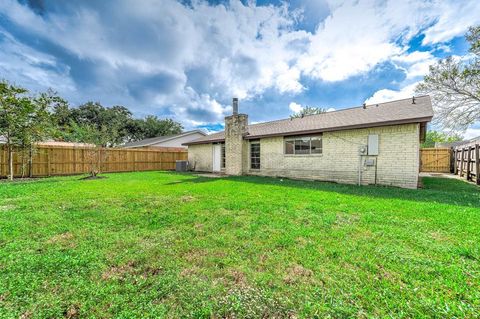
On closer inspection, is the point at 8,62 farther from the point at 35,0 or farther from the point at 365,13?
the point at 365,13

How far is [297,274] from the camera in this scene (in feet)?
7.79

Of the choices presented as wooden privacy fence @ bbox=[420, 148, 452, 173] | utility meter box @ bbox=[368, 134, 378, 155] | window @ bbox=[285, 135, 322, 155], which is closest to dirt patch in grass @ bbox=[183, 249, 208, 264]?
utility meter box @ bbox=[368, 134, 378, 155]

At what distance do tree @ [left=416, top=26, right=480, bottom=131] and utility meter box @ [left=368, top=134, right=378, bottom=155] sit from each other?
785cm

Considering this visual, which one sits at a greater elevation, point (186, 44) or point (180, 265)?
point (186, 44)

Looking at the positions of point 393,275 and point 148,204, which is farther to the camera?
point 148,204

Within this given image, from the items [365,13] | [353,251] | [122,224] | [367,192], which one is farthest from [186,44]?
[353,251]

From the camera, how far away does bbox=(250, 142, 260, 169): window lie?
41.2 ft

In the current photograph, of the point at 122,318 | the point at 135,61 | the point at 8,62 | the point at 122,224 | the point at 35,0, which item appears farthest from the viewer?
the point at 135,61

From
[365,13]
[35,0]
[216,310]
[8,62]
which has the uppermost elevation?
[365,13]

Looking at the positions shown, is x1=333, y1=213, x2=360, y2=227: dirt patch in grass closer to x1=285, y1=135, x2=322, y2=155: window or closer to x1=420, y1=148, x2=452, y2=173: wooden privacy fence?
x1=285, y1=135, x2=322, y2=155: window

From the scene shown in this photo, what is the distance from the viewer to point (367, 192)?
22.8 ft

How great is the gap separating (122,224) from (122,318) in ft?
8.78

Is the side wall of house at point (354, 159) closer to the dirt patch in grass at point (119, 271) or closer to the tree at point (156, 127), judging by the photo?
the dirt patch in grass at point (119, 271)

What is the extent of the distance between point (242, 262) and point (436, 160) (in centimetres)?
2077
